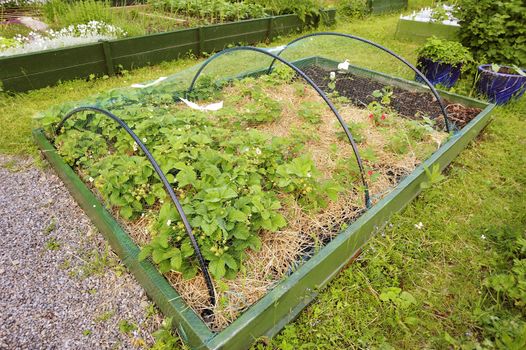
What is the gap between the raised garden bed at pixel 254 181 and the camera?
5.84 ft

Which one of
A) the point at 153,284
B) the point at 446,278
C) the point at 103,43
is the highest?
the point at 103,43

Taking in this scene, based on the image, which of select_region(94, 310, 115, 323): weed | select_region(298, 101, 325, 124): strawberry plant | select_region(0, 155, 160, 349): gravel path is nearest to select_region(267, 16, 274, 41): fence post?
select_region(298, 101, 325, 124): strawberry plant

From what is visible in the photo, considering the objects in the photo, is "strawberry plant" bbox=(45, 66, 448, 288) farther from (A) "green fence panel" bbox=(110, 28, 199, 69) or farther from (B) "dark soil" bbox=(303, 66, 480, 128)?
(A) "green fence panel" bbox=(110, 28, 199, 69)

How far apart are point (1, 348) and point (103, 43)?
389cm

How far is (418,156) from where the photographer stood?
302 cm

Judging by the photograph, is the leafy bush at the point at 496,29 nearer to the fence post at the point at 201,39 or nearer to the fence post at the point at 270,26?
the fence post at the point at 270,26

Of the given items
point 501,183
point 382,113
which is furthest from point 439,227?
point 382,113

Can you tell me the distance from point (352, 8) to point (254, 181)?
8.60m

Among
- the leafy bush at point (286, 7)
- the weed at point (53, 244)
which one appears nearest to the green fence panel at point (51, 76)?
the weed at point (53, 244)

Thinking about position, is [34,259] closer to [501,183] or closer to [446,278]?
[446,278]

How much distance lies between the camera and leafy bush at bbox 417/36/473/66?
459 cm

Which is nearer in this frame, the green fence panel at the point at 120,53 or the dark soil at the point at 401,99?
the dark soil at the point at 401,99

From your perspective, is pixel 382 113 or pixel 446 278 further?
pixel 382 113

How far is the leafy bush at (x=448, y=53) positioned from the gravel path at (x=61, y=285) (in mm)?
4787
